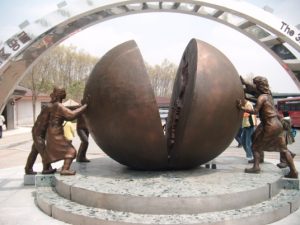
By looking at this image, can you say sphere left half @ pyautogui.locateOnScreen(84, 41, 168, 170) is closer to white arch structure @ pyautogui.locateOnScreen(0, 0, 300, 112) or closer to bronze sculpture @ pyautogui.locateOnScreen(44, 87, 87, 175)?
bronze sculpture @ pyautogui.locateOnScreen(44, 87, 87, 175)

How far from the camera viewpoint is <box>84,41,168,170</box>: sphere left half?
219 inches

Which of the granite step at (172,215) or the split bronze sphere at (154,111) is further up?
the split bronze sphere at (154,111)

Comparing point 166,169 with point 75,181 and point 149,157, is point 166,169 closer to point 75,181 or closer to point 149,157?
point 149,157

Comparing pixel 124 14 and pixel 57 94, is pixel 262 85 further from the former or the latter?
pixel 124 14

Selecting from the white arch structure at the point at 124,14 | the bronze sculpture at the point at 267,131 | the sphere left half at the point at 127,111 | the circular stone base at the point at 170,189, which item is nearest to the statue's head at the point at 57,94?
the sphere left half at the point at 127,111

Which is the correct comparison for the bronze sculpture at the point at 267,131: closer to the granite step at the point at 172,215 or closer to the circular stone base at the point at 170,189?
the circular stone base at the point at 170,189

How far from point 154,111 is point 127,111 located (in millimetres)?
402

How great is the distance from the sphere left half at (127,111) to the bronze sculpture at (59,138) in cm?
40

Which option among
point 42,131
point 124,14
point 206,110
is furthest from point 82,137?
point 124,14

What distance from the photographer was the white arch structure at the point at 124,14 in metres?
14.6

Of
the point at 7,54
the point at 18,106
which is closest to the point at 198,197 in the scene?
the point at 7,54

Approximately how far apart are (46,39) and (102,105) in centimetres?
1069

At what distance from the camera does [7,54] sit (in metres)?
14.4

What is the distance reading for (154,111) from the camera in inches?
218
